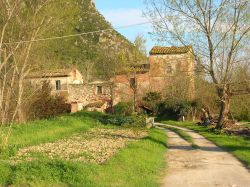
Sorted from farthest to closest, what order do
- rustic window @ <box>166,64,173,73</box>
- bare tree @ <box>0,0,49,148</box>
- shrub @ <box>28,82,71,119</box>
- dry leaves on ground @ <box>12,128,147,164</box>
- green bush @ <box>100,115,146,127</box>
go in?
shrub @ <box>28,82,71,119</box> < green bush @ <box>100,115,146,127</box> < rustic window @ <box>166,64,173,73</box> < bare tree @ <box>0,0,49,148</box> < dry leaves on ground @ <box>12,128,147,164</box>

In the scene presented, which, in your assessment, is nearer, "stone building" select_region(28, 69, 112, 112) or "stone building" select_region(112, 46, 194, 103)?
"stone building" select_region(112, 46, 194, 103)

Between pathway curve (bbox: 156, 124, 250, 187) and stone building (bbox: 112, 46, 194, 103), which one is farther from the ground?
stone building (bbox: 112, 46, 194, 103)

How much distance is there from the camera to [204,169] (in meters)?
14.4

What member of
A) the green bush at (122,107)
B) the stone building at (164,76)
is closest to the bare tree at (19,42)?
the stone building at (164,76)

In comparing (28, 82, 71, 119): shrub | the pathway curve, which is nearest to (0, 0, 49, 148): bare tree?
the pathway curve

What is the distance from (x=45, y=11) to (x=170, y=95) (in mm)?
31039

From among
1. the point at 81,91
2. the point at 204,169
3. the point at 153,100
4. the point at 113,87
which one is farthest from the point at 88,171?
the point at 81,91

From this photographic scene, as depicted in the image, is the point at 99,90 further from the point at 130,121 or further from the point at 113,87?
the point at 130,121

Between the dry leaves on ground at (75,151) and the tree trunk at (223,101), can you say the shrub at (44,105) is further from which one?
the dry leaves on ground at (75,151)

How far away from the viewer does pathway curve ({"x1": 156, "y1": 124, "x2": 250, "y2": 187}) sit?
12062 millimetres

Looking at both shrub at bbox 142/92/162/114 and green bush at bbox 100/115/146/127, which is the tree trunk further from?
shrub at bbox 142/92/162/114

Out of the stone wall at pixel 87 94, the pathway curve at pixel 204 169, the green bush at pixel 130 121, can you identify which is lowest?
the pathway curve at pixel 204 169

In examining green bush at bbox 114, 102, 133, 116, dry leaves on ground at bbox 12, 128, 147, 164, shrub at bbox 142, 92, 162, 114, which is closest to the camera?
dry leaves on ground at bbox 12, 128, 147, 164

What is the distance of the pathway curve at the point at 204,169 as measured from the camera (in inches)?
475
